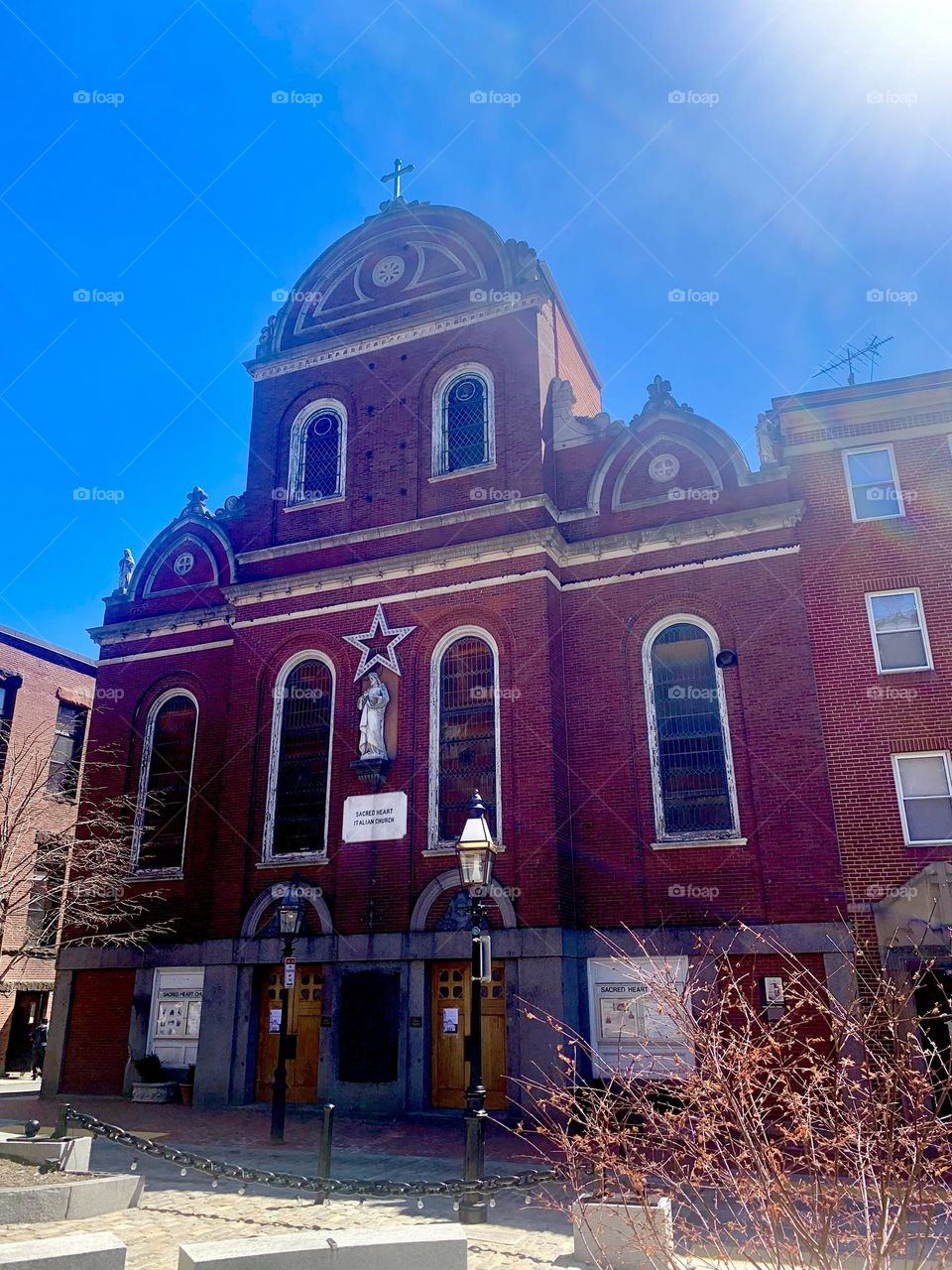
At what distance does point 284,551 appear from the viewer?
2177cm

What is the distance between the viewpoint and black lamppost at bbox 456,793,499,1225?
395 inches

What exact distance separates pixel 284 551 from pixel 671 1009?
17.8m

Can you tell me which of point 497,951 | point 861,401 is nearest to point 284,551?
point 497,951

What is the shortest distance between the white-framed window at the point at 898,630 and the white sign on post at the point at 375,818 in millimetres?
9248

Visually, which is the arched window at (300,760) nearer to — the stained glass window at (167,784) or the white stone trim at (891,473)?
the stained glass window at (167,784)

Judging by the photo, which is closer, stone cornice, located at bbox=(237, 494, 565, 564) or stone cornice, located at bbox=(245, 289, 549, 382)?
stone cornice, located at bbox=(237, 494, 565, 564)

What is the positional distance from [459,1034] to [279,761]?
6.88 m

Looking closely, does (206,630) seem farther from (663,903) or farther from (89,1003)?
(663,903)

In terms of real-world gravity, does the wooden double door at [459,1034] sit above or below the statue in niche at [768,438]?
below

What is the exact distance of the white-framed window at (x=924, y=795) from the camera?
15.8 metres

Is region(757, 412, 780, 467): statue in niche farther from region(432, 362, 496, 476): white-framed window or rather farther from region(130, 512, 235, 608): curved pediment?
region(130, 512, 235, 608): curved pediment

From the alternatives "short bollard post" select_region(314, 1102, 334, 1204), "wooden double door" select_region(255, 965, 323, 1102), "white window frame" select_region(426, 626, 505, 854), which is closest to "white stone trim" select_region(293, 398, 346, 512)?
"white window frame" select_region(426, 626, 505, 854)

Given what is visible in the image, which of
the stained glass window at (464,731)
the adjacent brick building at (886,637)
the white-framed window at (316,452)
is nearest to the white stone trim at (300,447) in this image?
the white-framed window at (316,452)

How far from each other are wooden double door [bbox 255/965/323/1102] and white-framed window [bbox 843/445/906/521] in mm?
13670
